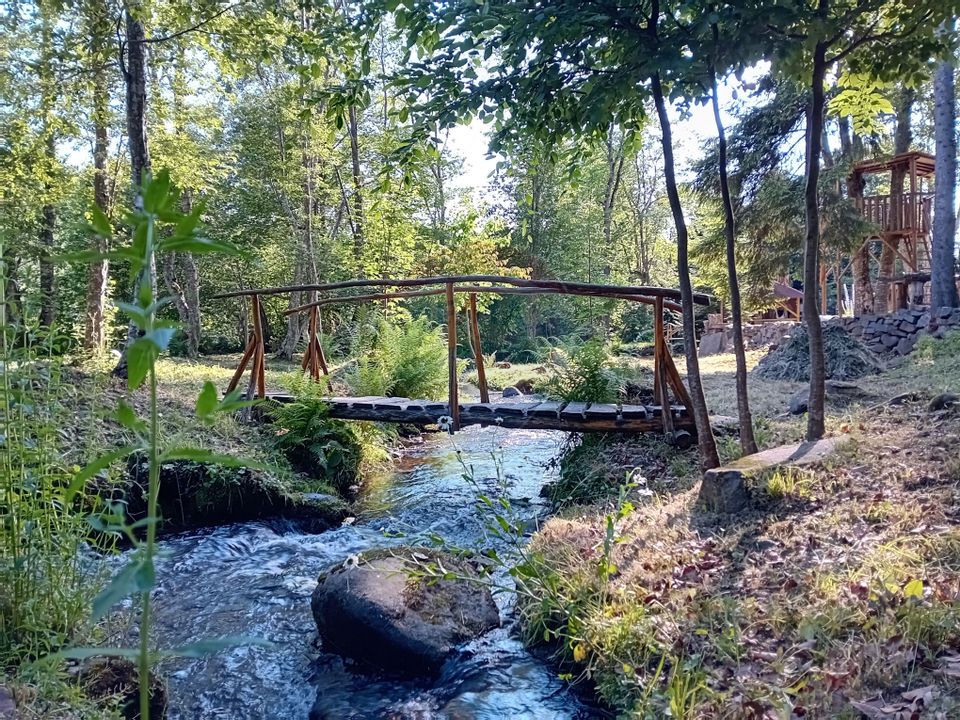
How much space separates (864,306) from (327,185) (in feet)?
39.7

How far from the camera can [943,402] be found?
4.45m

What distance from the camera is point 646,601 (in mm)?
3014

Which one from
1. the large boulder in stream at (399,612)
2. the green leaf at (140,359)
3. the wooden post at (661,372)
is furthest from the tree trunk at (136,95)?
the green leaf at (140,359)

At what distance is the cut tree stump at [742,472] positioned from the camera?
142 inches

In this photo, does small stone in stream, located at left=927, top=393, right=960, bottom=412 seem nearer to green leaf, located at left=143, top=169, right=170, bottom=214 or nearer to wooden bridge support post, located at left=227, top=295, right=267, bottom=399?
green leaf, located at left=143, top=169, right=170, bottom=214

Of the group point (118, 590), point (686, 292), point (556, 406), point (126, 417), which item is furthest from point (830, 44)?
point (118, 590)

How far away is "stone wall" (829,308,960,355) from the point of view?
423 inches

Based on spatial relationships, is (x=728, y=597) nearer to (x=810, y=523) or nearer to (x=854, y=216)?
(x=810, y=523)

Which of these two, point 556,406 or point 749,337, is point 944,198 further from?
point 556,406

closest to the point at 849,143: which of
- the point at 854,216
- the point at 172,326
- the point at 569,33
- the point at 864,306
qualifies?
the point at 854,216

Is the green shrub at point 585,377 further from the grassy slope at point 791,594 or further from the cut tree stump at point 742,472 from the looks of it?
the cut tree stump at point 742,472

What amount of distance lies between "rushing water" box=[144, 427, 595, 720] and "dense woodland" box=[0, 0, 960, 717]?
1.44 feet

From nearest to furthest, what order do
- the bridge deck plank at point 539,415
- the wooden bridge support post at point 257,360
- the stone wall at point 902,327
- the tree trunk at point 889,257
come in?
1. the bridge deck plank at point 539,415
2. the wooden bridge support post at point 257,360
3. the stone wall at point 902,327
4. the tree trunk at point 889,257

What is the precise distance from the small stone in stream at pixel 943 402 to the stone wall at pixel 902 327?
23.3 feet
